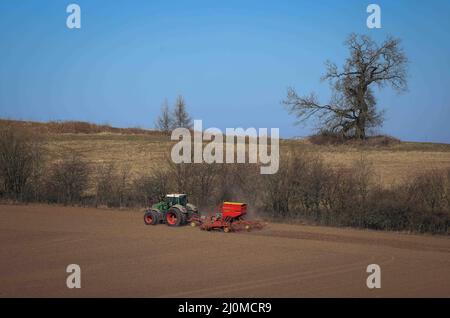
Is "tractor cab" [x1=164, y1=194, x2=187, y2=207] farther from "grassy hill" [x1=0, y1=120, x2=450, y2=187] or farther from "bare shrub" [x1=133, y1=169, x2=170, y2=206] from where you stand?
"grassy hill" [x1=0, y1=120, x2=450, y2=187]

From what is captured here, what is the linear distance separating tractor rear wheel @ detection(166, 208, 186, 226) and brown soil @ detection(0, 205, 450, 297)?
0.44 metres

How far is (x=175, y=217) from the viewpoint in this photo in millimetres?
21969

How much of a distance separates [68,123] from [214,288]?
215 ft

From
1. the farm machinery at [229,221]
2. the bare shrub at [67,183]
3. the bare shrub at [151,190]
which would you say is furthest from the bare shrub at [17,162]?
the farm machinery at [229,221]

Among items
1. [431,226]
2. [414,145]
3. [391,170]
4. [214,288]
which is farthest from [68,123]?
[214,288]

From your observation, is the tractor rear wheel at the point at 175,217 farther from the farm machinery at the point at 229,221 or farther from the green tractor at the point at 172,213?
the farm machinery at the point at 229,221

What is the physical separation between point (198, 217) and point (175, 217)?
903mm

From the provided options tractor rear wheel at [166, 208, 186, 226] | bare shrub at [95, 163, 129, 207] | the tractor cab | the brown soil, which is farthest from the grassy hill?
the brown soil

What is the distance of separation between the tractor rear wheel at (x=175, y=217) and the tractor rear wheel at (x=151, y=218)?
1.54 feet

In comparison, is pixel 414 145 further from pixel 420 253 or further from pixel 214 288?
pixel 214 288

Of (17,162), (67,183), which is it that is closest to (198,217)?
(67,183)

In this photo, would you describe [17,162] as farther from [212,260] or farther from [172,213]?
[212,260]

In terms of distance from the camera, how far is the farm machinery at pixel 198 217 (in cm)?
2081
